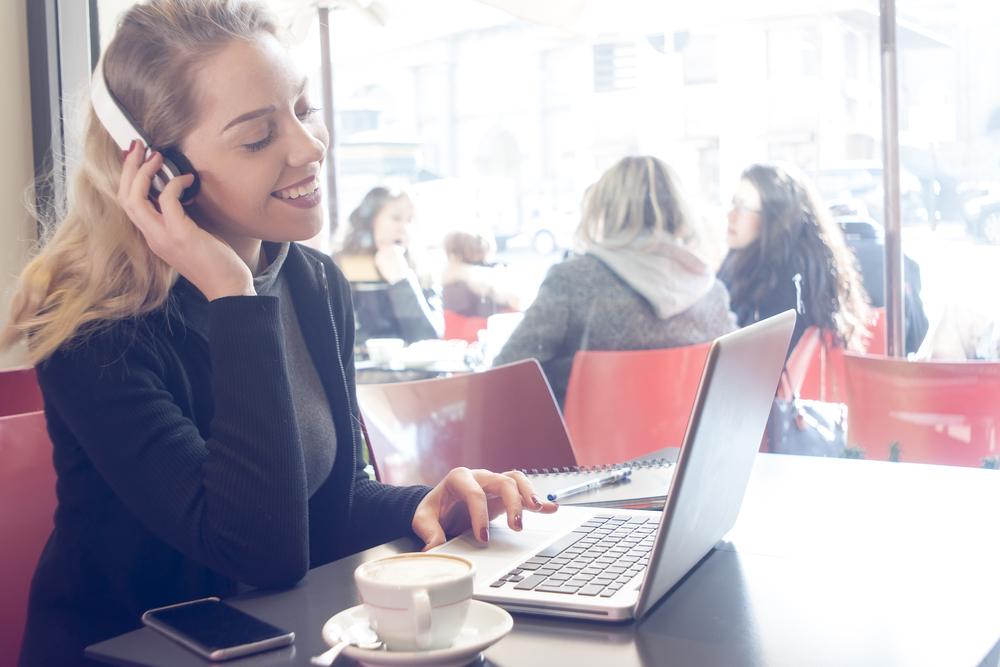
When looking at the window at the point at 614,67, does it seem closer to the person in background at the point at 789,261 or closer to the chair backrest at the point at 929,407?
the person in background at the point at 789,261

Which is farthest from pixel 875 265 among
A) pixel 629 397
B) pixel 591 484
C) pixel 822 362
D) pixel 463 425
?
pixel 591 484

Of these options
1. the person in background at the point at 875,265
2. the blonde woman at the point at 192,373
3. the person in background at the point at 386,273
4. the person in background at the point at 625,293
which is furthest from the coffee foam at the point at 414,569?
the person in background at the point at 386,273

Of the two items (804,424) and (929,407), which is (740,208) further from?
(929,407)

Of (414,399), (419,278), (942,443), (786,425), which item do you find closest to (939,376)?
(942,443)

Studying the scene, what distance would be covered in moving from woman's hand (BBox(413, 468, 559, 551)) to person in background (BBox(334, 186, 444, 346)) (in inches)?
106

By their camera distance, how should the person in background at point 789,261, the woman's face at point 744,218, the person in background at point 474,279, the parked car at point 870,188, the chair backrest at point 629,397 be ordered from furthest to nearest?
the person in background at point 474,279
the woman's face at point 744,218
the person in background at point 789,261
the parked car at point 870,188
the chair backrest at point 629,397

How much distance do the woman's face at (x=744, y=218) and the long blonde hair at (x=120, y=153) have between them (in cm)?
229

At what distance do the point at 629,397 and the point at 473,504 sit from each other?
58.9 inches

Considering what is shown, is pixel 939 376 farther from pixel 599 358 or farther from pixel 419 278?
pixel 419 278

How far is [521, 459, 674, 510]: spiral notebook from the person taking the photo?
113 cm

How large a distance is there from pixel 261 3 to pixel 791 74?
2321 millimetres

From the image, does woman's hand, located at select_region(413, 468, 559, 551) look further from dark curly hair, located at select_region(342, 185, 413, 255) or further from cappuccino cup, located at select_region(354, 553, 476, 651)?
dark curly hair, located at select_region(342, 185, 413, 255)

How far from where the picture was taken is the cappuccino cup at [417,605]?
1.91ft

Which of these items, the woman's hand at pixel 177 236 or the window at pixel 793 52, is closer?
the woman's hand at pixel 177 236
